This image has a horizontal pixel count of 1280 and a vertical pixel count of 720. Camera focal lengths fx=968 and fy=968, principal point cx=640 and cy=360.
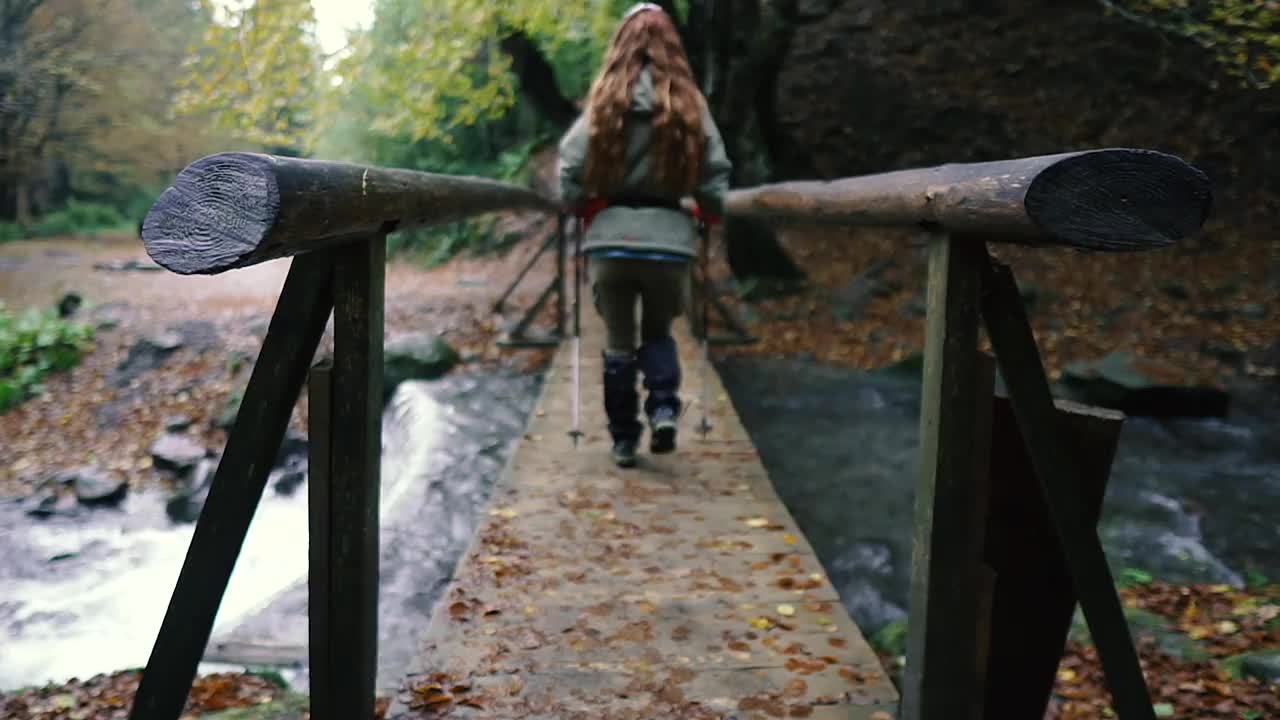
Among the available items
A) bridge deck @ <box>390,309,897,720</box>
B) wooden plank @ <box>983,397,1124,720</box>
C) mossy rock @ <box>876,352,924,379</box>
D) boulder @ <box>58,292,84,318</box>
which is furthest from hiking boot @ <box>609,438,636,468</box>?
boulder @ <box>58,292,84,318</box>

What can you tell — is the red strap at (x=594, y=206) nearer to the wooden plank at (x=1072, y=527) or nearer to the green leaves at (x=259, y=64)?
the wooden plank at (x=1072, y=527)

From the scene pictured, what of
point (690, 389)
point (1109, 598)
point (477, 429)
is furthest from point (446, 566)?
point (1109, 598)

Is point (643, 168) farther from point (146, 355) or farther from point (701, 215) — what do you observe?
point (146, 355)

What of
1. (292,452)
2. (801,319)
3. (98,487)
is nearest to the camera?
(98,487)

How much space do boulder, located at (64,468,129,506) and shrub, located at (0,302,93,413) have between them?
8.36 ft

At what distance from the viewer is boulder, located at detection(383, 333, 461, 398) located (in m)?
9.61

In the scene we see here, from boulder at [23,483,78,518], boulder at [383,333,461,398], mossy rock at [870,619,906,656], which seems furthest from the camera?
boulder at [383,333,461,398]

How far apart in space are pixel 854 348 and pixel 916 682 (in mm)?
8625

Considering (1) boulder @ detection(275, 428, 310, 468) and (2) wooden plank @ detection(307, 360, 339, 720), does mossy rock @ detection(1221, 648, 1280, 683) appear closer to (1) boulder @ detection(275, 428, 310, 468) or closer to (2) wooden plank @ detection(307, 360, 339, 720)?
(2) wooden plank @ detection(307, 360, 339, 720)

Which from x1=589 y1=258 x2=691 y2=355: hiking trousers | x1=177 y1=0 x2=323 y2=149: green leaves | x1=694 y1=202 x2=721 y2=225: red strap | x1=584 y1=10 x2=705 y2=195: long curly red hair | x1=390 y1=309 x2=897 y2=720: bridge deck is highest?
x1=177 y1=0 x2=323 y2=149: green leaves

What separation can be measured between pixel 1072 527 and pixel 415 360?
27.8 feet

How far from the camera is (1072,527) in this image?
185 centimetres

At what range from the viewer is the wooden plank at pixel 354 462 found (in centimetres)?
192

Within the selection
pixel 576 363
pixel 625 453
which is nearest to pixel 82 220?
pixel 576 363
